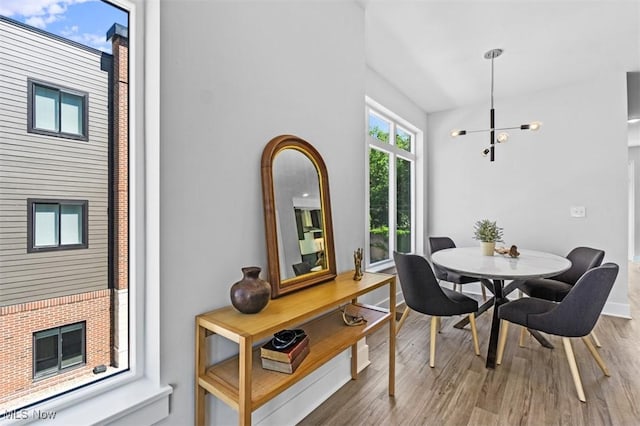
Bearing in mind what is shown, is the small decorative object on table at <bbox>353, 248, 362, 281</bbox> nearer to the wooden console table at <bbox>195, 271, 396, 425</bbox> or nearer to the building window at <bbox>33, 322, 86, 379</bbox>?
the wooden console table at <bbox>195, 271, 396, 425</bbox>

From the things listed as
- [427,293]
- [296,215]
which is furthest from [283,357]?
[427,293]

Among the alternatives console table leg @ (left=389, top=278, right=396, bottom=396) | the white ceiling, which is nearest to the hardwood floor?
console table leg @ (left=389, top=278, right=396, bottom=396)

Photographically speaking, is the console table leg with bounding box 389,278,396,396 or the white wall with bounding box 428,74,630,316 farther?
the white wall with bounding box 428,74,630,316

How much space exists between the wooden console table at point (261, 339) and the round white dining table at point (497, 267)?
1044mm

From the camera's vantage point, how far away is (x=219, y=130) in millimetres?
1407

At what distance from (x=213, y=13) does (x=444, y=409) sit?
2.46 m

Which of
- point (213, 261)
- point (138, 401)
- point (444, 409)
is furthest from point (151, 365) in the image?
point (444, 409)

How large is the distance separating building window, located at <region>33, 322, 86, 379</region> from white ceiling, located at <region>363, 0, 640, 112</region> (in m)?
2.62

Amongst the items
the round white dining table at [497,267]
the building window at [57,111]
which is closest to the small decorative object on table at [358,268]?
the round white dining table at [497,267]

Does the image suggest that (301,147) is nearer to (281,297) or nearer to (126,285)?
(281,297)

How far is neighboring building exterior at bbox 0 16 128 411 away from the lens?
3.27 ft

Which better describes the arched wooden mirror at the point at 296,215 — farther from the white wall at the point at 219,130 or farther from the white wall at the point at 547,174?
the white wall at the point at 547,174

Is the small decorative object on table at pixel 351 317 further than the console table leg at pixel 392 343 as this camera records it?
No

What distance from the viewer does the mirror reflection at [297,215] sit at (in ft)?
5.41
